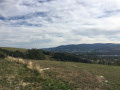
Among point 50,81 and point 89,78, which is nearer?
point 50,81

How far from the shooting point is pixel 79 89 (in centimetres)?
714

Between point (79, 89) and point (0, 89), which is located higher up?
point (0, 89)

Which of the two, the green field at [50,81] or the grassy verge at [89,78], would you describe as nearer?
the green field at [50,81]

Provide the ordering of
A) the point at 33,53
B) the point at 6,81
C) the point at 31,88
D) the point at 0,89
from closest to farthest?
the point at 0,89, the point at 31,88, the point at 6,81, the point at 33,53

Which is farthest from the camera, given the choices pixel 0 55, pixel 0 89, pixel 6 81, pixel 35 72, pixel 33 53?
pixel 33 53

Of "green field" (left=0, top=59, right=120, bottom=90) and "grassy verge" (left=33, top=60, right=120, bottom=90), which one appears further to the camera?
"grassy verge" (left=33, top=60, right=120, bottom=90)

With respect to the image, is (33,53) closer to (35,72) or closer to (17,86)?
(35,72)

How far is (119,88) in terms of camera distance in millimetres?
7938

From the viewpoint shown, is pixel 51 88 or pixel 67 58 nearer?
pixel 51 88

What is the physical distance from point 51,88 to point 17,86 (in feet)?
6.62

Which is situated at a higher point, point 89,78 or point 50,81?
point 50,81

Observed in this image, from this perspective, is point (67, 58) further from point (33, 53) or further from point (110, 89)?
point (110, 89)

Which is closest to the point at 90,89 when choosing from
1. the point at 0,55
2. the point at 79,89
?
the point at 79,89

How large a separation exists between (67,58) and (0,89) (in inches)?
2455
